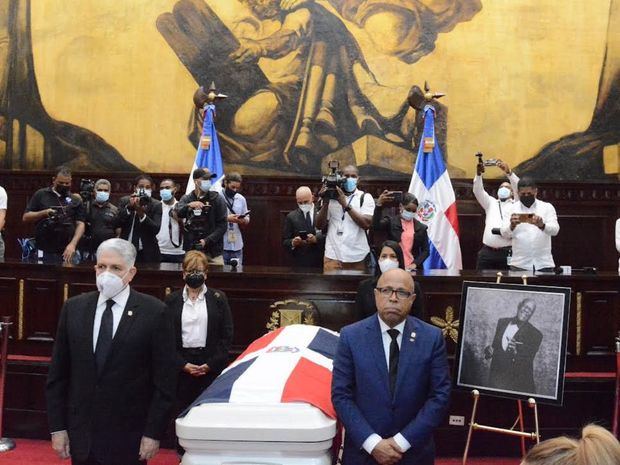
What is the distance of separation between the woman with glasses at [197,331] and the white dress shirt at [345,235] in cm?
273

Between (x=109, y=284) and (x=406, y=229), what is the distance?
184 inches

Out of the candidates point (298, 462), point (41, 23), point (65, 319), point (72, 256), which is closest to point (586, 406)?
point (298, 462)

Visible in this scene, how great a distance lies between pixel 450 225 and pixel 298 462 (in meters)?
6.79

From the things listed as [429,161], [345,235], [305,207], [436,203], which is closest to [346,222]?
[345,235]

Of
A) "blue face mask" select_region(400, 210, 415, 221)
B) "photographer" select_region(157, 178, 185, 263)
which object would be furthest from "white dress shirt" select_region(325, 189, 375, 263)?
"photographer" select_region(157, 178, 185, 263)

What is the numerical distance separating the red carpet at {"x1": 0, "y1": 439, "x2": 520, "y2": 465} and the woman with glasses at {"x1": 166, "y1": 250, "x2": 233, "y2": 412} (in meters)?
0.71

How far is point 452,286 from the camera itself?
22.1 ft

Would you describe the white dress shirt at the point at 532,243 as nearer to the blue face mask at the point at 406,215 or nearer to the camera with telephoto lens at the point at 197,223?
the blue face mask at the point at 406,215

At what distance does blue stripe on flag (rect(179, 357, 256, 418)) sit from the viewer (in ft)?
13.0

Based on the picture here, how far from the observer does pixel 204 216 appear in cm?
803

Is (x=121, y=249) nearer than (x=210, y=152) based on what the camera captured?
Yes

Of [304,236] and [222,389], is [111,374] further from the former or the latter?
[304,236]

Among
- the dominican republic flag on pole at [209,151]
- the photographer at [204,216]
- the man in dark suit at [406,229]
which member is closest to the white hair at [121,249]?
the photographer at [204,216]

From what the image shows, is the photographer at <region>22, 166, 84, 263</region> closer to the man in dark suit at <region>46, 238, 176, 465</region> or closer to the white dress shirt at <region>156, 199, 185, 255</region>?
the white dress shirt at <region>156, 199, 185, 255</region>
